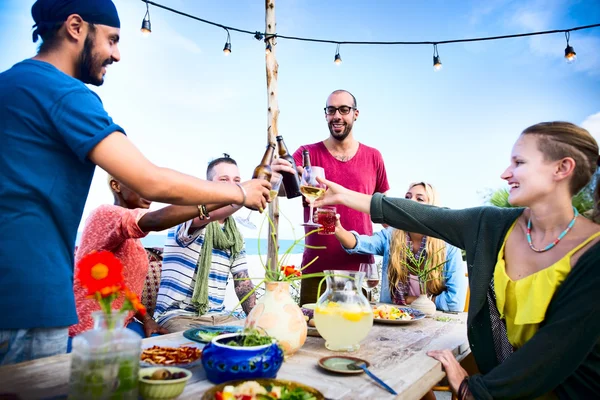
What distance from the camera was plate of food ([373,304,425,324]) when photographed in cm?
192

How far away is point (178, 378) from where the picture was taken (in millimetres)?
942

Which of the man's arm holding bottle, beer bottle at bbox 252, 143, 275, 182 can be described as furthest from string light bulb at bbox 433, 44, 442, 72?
the man's arm holding bottle

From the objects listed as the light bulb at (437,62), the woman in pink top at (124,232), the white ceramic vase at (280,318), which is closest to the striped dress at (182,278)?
the woman in pink top at (124,232)

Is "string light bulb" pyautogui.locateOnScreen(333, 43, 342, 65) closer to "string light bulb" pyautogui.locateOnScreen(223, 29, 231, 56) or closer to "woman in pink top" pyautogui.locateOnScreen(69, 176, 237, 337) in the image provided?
"string light bulb" pyautogui.locateOnScreen(223, 29, 231, 56)

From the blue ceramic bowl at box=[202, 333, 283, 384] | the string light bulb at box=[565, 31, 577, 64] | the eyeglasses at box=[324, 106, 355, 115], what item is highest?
the string light bulb at box=[565, 31, 577, 64]

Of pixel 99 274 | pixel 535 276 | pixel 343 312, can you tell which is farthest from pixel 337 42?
pixel 99 274

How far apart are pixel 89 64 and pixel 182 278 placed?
1624mm

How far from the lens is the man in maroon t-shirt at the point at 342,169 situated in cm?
314

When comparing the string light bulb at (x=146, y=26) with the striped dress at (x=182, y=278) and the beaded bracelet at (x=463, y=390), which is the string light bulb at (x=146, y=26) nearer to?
the striped dress at (x=182, y=278)

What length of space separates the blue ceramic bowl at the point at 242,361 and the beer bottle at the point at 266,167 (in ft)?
3.68

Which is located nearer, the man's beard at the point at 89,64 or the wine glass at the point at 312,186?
the man's beard at the point at 89,64

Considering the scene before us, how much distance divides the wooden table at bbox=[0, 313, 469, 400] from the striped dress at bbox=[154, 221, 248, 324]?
112 cm

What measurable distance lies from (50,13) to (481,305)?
5.77 feet

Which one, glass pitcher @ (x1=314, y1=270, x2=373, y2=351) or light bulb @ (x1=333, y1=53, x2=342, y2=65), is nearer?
glass pitcher @ (x1=314, y1=270, x2=373, y2=351)
